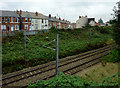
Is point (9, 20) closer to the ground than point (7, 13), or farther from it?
closer to the ground

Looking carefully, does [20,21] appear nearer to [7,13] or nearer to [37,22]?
[7,13]

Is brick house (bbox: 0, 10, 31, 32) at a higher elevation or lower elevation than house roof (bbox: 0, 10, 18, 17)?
lower

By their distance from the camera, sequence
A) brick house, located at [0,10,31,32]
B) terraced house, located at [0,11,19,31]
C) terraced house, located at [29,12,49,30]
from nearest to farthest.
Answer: terraced house, located at [0,11,19,31] → brick house, located at [0,10,31,32] → terraced house, located at [29,12,49,30]

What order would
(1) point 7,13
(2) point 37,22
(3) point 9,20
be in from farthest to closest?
1. (2) point 37,22
2. (1) point 7,13
3. (3) point 9,20

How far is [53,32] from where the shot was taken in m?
32.2

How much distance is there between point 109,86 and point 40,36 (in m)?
23.5

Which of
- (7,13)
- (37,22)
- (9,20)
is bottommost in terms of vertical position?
(9,20)

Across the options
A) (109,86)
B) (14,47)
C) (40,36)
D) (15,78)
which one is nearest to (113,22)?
(109,86)

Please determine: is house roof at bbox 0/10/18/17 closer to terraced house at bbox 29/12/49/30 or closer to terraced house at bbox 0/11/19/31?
terraced house at bbox 0/11/19/31

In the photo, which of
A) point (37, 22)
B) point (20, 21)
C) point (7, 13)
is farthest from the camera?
point (37, 22)

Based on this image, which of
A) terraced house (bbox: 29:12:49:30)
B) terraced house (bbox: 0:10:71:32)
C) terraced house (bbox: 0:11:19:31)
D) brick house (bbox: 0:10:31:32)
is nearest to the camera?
terraced house (bbox: 0:11:19:31)

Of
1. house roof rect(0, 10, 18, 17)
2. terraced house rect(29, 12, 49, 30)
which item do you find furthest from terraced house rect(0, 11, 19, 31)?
terraced house rect(29, 12, 49, 30)

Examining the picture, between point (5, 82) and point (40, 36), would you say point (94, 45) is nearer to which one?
point (40, 36)

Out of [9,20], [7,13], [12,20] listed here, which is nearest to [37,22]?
[12,20]
